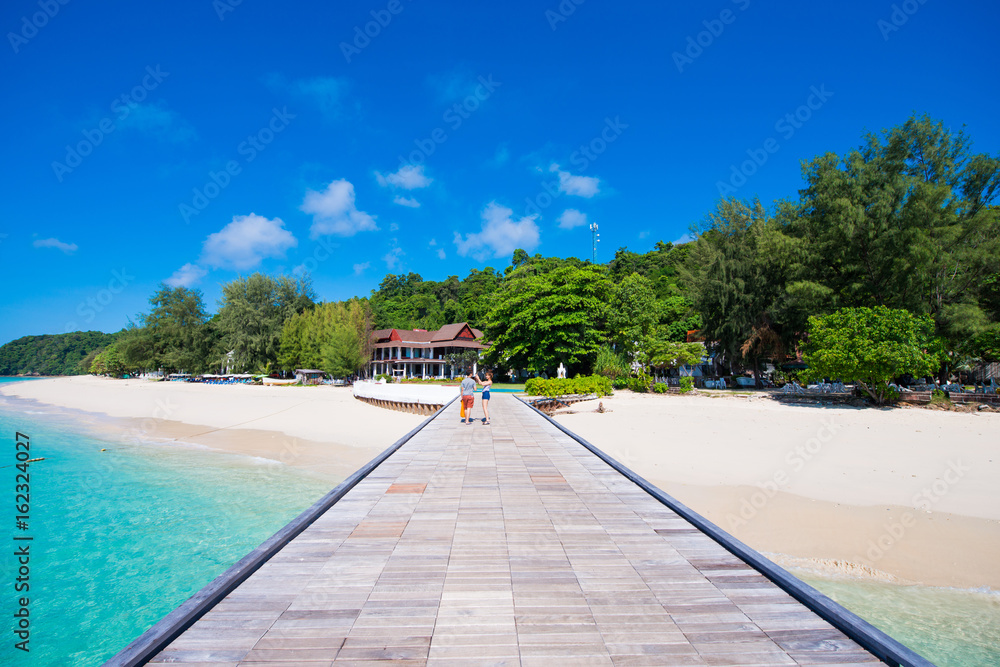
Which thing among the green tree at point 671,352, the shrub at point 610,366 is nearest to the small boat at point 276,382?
the shrub at point 610,366

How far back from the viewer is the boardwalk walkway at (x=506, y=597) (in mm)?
2430

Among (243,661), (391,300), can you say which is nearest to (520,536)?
(243,661)

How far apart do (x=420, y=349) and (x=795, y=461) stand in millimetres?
45972

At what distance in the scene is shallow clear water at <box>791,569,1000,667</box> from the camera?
495 centimetres

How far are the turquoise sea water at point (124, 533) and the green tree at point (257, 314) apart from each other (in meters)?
39.5

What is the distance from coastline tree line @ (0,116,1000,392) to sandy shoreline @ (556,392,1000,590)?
7379 millimetres

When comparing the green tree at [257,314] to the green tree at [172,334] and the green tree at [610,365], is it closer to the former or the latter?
the green tree at [172,334]

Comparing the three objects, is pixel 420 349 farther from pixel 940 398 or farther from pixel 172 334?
pixel 940 398

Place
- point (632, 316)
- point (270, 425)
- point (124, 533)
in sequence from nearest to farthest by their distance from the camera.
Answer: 1. point (124, 533)
2. point (270, 425)
3. point (632, 316)

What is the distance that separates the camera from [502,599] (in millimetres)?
3020

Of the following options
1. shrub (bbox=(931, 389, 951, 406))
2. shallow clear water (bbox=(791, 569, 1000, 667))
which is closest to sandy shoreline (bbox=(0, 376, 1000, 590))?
shallow clear water (bbox=(791, 569, 1000, 667))

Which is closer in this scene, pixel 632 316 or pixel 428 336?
pixel 632 316

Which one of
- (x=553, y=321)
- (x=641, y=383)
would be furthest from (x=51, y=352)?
(x=641, y=383)

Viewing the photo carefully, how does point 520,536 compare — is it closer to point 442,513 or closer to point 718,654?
point 442,513
